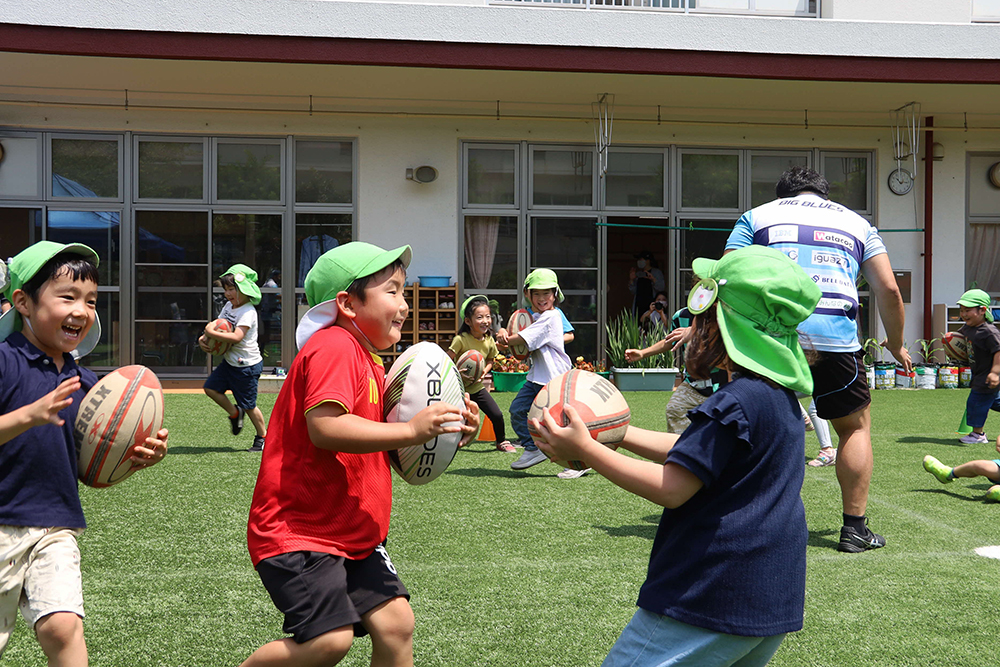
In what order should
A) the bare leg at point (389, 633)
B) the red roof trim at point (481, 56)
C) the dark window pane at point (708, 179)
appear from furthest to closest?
the dark window pane at point (708, 179), the red roof trim at point (481, 56), the bare leg at point (389, 633)

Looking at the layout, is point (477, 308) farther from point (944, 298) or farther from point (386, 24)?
point (944, 298)

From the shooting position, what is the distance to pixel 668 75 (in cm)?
1478

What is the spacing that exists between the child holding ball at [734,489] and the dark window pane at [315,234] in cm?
1405

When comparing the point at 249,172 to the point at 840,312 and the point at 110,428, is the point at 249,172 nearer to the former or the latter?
the point at 840,312

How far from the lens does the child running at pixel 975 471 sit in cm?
643

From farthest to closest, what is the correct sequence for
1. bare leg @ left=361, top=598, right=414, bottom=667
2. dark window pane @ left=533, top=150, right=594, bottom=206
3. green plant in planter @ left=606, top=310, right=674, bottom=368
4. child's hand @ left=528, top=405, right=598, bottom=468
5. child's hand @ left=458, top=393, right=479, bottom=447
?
dark window pane @ left=533, top=150, right=594, bottom=206, green plant in planter @ left=606, top=310, right=674, bottom=368, child's hand @ left=458, top=393, right=479, bottom=447, bare leg @ left=361, top=598, right=414, bottom=667, child's hand @ left=528, top=405, right=598, bottom=468

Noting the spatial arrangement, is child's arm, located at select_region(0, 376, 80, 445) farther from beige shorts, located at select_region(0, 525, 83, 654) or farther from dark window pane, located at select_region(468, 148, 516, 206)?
dark window pane, located at select_region(468, 148, 516, 206)

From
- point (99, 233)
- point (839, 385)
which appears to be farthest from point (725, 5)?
point (839, 385)

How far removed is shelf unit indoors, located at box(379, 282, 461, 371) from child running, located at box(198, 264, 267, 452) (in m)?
6.65

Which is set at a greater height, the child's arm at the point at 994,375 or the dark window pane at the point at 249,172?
the dark window pane at the point at 249,172

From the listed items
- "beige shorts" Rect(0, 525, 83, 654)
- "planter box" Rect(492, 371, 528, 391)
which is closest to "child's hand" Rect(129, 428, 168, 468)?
"beige shorts" Rect(0, 525, 83, 654)

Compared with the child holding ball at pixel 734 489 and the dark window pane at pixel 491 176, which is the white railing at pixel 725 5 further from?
the child holding ball at pixel 734 489

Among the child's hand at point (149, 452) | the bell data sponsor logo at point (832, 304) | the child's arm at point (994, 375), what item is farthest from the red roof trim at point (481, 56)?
the child's hand at point (149, 452)

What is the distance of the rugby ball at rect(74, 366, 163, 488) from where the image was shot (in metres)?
2.95
